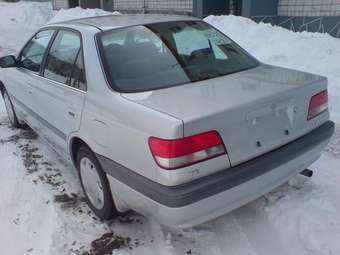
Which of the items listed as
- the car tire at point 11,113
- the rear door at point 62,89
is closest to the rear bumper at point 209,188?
the rear door at point 62,89

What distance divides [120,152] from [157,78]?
2.18ft

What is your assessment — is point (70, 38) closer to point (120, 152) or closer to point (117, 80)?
point (117, 80)

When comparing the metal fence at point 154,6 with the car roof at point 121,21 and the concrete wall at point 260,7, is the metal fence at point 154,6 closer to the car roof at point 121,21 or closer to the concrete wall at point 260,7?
the concrete wall at point 260,7

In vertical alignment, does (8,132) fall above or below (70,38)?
below

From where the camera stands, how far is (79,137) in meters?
3.16

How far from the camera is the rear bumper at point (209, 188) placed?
2.32 metres

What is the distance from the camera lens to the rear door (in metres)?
3.21

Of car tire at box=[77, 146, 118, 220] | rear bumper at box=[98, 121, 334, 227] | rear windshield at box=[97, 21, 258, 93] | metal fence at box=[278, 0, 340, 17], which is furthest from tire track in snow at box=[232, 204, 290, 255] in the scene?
metal fence at box=[278, 0, 340, 17]

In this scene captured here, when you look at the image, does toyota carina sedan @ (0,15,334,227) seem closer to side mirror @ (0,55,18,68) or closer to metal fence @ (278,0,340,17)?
side mirror @ (0,55,18,68)

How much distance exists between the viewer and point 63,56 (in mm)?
3594

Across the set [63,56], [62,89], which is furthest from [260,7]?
[62,89]

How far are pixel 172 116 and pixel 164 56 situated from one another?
3.22 ft

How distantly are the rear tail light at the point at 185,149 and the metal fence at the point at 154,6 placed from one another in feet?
30.2

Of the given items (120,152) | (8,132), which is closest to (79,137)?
(120,152)
